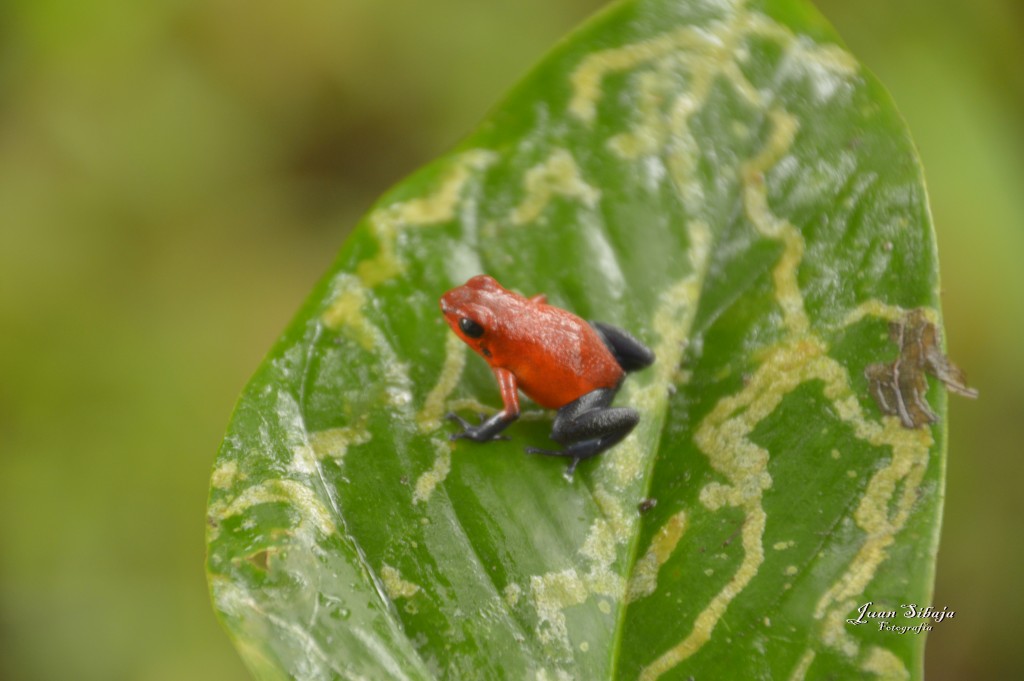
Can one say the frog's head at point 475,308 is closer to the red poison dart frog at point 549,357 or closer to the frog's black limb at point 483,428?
the red poison dart frog at point 549,357

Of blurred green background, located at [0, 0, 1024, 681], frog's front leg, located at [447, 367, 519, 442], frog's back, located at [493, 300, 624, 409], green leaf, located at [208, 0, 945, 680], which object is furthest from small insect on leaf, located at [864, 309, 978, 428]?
blurred green background, located at [0, 0, 1024, 681]

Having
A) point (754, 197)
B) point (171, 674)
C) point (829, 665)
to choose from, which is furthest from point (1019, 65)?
point (171, 674)

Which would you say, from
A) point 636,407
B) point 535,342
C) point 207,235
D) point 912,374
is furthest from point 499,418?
point 207,235

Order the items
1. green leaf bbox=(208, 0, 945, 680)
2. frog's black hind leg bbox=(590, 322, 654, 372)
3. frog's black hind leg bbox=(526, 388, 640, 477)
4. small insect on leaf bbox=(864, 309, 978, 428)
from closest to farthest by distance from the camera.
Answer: green leaf bbox=(208, 0, 945, 680) → small insect on leaf bbox=(864, 309, 978, 428) → frog's black hind leg bbox=(526, 388, 640, 477) → frog's black hind leg bbox=(590, 322, 654, 372)

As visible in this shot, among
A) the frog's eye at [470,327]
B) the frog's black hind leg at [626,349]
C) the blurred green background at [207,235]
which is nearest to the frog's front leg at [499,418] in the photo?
the frog's eye at [470,327]

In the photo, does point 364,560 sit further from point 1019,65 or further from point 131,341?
point 1019,65

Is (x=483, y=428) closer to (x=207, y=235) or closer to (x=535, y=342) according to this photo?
(x=535, y=342)

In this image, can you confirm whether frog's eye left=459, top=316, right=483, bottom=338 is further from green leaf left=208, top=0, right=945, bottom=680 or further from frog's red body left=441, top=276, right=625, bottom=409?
green leaf left=208, top=0, right=945, bottom=680
